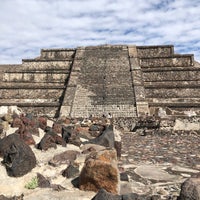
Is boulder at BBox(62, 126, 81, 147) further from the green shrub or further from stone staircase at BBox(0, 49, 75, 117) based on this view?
stone staircase at BBox(0, 49, 75, 117)

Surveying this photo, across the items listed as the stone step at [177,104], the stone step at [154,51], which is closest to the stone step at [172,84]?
the stone step at [177,104]

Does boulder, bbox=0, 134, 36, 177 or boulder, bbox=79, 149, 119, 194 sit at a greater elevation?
boulder, bbox=0, 134, 36, 177

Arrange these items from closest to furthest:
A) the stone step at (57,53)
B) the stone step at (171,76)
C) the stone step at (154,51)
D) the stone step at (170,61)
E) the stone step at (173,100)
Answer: the stone step at (173,100) < the stone step at (171,76) < the stone step at (170,61) < the stone step at (154,51) < the stone step at (57,53)

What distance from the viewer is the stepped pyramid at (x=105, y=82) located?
55.4 feet

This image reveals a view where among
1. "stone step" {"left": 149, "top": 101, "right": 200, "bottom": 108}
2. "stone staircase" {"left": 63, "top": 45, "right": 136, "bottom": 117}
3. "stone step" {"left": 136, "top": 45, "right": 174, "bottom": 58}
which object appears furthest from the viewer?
"stone step" {"left": 136, "top": 45, "right": 174, "bottom": 58}

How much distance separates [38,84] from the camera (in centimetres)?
2028

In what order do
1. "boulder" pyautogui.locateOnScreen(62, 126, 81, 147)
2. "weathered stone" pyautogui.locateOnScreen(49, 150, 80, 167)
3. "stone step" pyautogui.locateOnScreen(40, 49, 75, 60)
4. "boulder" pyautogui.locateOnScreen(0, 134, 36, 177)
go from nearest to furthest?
1. "boulder" pyautogui.locateOnScreen(0, 134, 36, 177)
2. "weathered stone" pyautogui.locateOnScreen(49, 150, 80, 167)
3. "boulder" pyautogui.locateOnScreen(62, 126, 81, 147)
4. "stone step" pyautogui.locateOnScreen(40, 49, 75, 60)

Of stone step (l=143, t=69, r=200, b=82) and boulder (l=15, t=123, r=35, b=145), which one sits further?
stone step (l=143, t=69, r=200, b=82)

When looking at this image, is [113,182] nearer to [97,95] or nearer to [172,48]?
[97,95]

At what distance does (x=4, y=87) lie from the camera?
783 inches

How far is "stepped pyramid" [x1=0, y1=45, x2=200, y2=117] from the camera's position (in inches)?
665

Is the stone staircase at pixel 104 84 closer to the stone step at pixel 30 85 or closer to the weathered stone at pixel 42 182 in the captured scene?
the stone step at pixel 30 85

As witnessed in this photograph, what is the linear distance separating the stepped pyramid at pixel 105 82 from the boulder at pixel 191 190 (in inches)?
482

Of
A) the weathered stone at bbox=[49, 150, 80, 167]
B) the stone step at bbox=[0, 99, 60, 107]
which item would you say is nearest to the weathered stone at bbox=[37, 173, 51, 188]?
the weathered stone at bbox=[49, 150, 80, 167]
